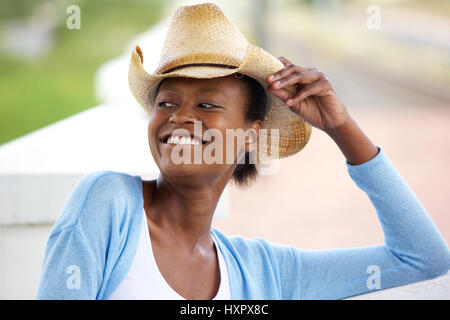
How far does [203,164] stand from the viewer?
170 centimetres

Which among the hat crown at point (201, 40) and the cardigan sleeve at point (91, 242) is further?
the hat crown at point (201, 40)

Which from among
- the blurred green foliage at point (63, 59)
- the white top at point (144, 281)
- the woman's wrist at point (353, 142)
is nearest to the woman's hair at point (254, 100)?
the woman's wrist at point (353, 142)

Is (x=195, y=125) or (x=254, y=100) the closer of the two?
(x=195, y=125)

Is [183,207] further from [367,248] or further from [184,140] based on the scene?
[367,248]

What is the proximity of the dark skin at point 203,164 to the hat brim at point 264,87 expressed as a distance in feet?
0.11

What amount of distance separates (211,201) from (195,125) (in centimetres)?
27

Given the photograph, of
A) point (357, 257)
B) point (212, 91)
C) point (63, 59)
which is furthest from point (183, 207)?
point (63, 59)

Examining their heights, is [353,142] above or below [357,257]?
above

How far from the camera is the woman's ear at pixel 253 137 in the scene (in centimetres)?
189

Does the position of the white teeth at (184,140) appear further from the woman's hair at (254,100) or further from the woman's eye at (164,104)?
the woman's hair at (254,100)

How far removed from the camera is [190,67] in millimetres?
1749

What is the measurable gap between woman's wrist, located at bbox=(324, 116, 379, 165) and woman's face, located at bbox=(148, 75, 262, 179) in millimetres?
336
